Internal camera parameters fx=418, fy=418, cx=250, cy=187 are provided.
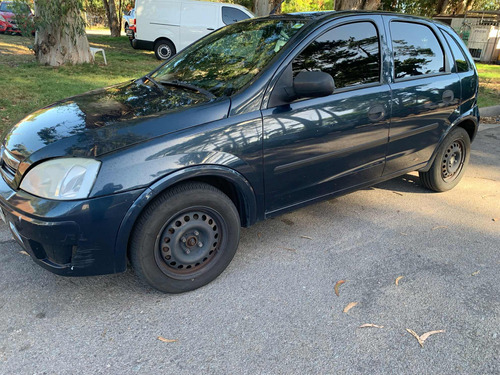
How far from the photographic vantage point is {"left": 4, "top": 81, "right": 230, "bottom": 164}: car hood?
241 cm

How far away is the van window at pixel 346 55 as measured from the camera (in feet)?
10.2

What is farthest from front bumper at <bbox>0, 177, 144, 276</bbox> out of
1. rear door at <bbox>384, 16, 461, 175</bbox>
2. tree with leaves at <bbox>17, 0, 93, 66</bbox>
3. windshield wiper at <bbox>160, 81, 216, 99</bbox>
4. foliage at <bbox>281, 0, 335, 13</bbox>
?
foliage at <bbox>281, 0, 335, 13</bbox>

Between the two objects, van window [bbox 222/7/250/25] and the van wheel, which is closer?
van window [bbox 222/7/250/25]

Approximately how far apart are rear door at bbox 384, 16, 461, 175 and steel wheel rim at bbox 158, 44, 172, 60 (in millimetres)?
10871

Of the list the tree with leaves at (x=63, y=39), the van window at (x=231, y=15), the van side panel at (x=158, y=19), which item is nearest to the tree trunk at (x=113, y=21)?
the van side panel at (x=158, y=19)

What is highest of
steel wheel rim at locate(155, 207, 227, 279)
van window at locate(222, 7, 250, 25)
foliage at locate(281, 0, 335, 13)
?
foliage at locate(281, 0, 335, 13)

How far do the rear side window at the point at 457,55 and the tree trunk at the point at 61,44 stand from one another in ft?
26.6

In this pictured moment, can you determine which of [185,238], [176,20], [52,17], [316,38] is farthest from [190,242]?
[176,20]

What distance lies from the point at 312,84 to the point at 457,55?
7.49ft

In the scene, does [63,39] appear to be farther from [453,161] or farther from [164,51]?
[453,161]

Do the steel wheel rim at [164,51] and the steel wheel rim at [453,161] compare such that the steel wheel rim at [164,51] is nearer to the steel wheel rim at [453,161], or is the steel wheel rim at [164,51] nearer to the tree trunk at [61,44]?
the tree trunk at [61,44]

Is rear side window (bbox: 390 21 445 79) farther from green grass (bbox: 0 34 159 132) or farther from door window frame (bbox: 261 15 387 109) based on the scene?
green grass (bbox: 0 34 159 132)

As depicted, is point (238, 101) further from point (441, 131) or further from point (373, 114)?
point (441, 131)

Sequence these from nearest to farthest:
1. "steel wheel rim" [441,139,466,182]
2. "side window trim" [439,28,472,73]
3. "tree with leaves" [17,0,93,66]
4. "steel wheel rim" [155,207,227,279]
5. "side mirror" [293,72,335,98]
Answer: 1. "steel wheel rim" [155,207,227,279]
2. "side mirror" [293,72,335,98]
3. "side window trim" [439,28,472,73]
4. "steel wheel rim" [441,139,466,182]
5. "tree with leaves" [17,0,93,66]
